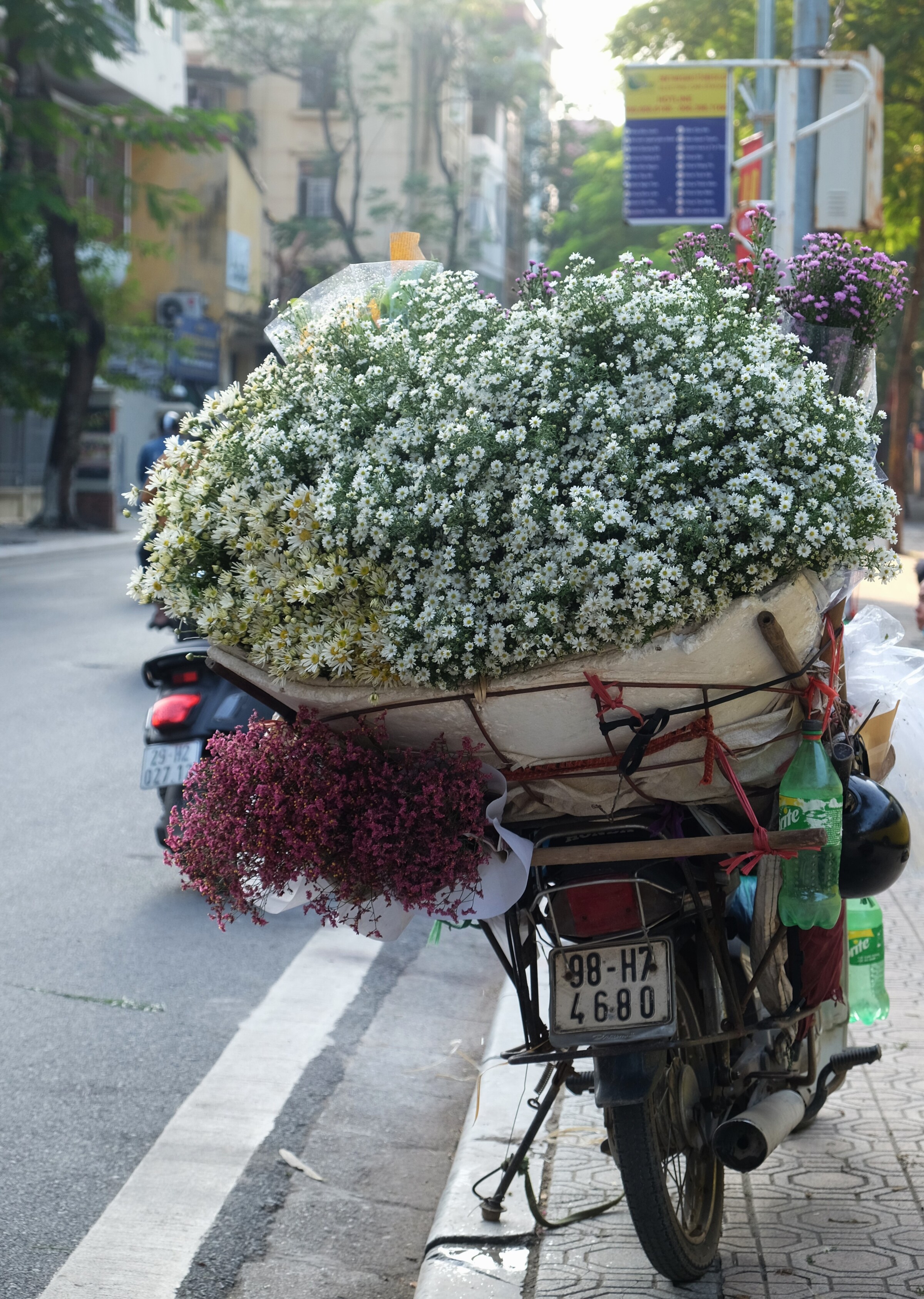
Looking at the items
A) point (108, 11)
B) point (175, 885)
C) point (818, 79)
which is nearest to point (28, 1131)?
point (175, 885)

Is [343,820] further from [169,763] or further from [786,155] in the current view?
[786,155]

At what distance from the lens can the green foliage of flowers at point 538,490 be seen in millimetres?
2508

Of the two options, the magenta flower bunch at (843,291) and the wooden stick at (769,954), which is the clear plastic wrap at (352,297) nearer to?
the magenta flower bunch at (843,291)

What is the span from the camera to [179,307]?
40.1 metres

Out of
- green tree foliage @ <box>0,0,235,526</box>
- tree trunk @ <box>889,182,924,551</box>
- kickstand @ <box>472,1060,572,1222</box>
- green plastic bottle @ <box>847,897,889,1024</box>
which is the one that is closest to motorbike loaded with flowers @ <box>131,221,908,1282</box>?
kickstand @ <box>472,1060,572,1222</box>

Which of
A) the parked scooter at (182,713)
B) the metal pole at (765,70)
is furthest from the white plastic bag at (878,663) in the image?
the metal pole at (765,70)

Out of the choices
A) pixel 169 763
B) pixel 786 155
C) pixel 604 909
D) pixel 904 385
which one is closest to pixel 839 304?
pixel 604 909

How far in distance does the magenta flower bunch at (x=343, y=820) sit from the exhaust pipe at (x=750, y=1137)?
0.75 meters

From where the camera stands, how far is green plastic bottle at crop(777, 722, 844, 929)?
2.76 metres

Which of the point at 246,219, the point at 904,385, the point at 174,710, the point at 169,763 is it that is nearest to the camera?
the point at 169,763

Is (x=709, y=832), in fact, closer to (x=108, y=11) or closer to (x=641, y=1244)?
(x=641, y=1244)

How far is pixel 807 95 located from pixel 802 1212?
28.0ft

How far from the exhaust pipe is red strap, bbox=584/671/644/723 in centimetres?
93

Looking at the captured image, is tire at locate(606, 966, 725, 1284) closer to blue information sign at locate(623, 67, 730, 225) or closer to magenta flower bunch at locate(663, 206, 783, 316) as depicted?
magenta flower bunch at locate(663, 206, 783, 316)
